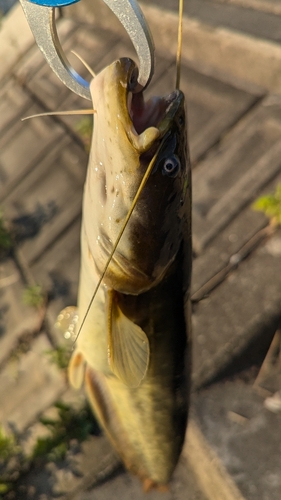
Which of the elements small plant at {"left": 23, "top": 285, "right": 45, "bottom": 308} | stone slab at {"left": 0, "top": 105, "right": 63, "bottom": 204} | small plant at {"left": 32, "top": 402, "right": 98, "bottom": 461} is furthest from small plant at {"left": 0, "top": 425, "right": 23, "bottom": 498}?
stone slab at {"left": 0, "top": 105, "right": 63, "bottom": 204}

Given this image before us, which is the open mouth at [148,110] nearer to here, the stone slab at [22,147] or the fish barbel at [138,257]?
the fish barbel at [138,257]

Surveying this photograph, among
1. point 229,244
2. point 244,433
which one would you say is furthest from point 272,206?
point 244,433

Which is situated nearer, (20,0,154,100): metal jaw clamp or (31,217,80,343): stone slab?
(20,0,154,100): metal jaw clamp

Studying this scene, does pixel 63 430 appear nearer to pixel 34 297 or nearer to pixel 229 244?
pixel 34 297

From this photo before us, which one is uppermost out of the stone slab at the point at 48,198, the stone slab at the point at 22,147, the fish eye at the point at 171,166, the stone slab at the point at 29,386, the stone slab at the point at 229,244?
the fish eye at the point at 171,166

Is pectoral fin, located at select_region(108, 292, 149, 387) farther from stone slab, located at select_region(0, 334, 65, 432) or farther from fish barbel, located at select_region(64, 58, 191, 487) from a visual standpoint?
stone slab, located at select_region(0, 334, 65, 432)

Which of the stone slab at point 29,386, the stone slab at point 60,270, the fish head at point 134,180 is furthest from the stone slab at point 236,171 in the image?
the fish head at point 134,180
